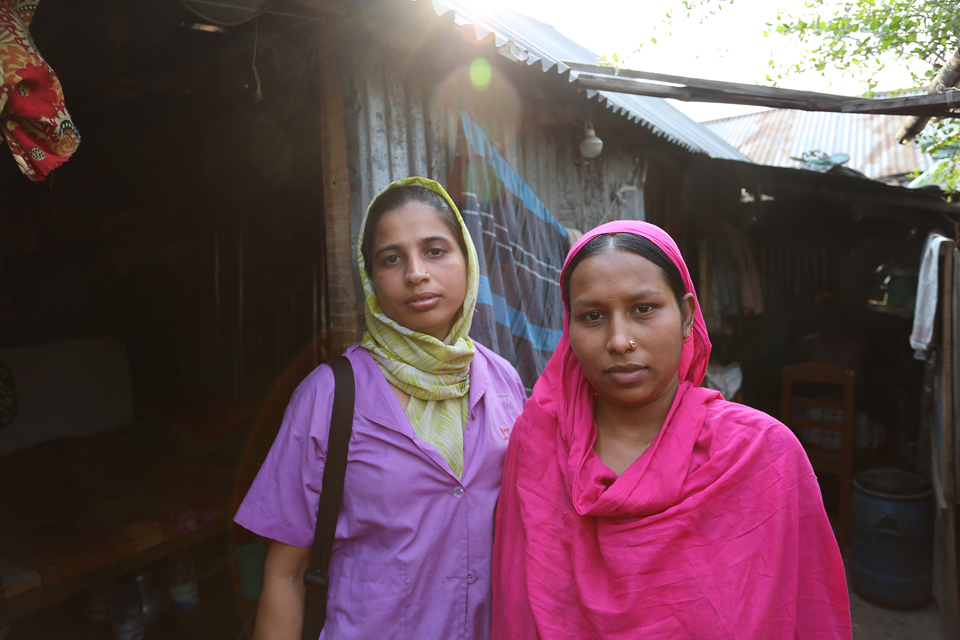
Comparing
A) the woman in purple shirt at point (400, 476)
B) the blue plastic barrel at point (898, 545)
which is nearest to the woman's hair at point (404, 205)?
the woman in purple shirt at point (400, 476)

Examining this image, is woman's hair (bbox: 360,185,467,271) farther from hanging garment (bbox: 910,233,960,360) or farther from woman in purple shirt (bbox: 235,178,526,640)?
hanging garment (bbox: 910,233,960,360)

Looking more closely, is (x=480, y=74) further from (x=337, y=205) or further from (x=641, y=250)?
(x=641, y=250)

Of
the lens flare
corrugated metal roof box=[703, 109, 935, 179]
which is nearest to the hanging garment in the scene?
the lens flare

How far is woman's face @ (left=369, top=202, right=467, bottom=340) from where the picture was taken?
1629 mm

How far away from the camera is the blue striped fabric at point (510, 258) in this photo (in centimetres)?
249

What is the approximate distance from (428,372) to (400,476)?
1.09 ft

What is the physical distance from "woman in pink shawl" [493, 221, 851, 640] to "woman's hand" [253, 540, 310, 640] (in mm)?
557

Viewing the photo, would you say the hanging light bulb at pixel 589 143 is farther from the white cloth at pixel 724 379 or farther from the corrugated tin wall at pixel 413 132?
the white cloth at pixel 724 379

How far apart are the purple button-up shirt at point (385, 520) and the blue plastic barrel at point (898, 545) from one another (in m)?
4.26

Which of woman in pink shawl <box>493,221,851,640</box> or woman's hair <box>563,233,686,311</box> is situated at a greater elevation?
woman's hair <box>563,233,686,311</box>

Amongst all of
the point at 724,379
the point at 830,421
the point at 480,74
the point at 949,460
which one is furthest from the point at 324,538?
the point at 724,379

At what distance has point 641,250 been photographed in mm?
1321

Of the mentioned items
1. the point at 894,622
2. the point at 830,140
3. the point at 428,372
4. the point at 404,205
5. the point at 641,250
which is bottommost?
the point at 894,622

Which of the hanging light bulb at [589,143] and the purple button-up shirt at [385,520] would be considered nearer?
the purple button-up shirt at [385,520]
